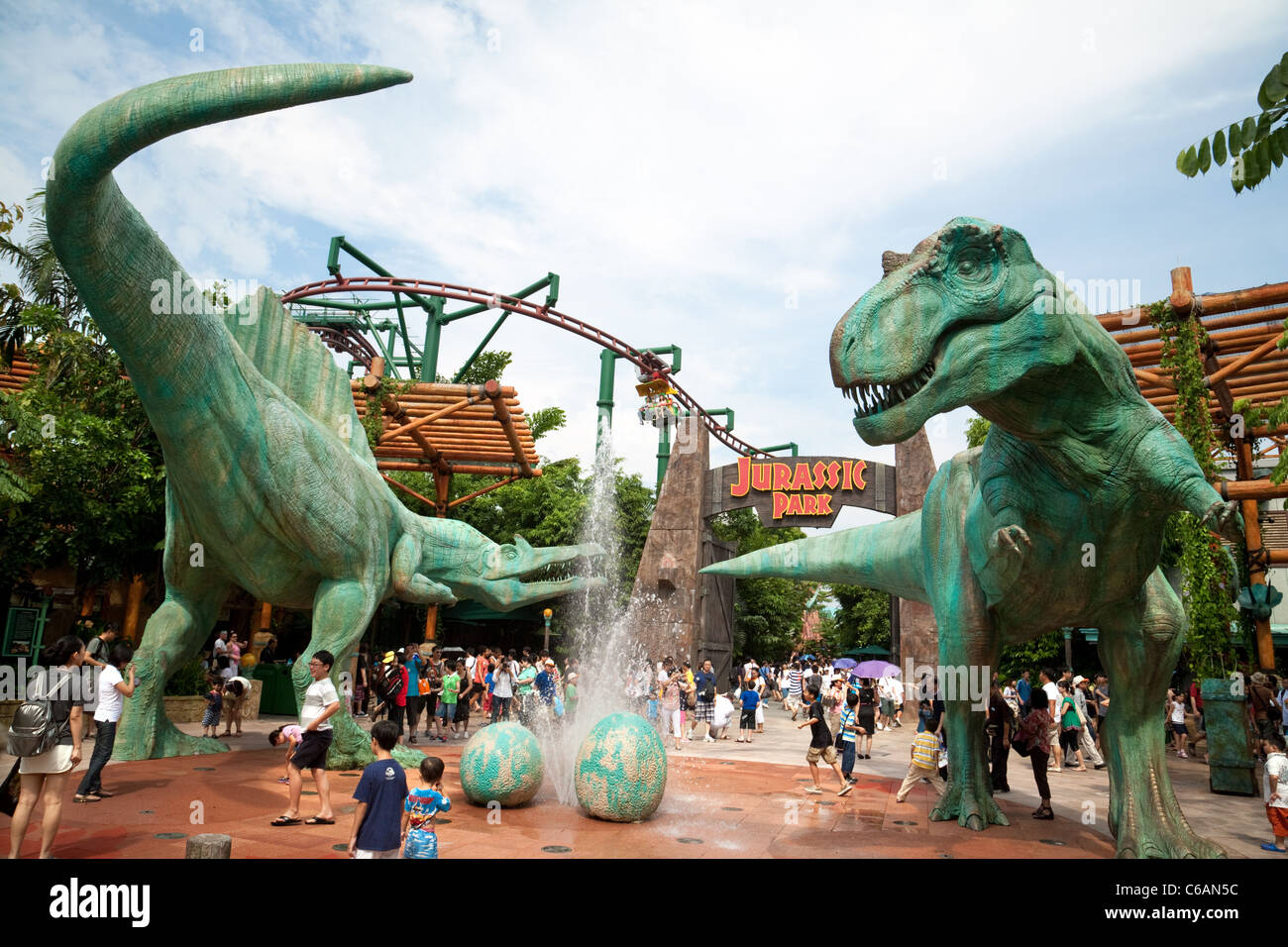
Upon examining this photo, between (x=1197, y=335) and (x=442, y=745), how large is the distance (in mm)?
10945

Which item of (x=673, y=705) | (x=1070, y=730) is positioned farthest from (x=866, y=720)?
(x=673, y=705)

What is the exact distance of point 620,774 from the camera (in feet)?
19.8

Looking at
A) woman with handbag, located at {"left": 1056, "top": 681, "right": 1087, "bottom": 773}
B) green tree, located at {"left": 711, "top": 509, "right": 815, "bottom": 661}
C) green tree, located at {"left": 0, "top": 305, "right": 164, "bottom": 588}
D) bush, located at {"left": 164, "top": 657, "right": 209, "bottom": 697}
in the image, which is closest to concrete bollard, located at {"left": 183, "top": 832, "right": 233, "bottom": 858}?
bush, located at {"left": 164, "top": 657, "right": 209, "bottom": 697}

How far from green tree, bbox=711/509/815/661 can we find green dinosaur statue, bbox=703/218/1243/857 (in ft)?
82.0

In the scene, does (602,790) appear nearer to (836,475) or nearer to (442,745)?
(442,745)

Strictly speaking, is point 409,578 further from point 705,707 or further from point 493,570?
point 705,707

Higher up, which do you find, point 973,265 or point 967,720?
point 973,265

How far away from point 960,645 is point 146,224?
20.1ft

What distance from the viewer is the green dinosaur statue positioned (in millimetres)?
4062

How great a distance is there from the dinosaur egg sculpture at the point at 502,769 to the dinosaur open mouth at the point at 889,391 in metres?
3.93

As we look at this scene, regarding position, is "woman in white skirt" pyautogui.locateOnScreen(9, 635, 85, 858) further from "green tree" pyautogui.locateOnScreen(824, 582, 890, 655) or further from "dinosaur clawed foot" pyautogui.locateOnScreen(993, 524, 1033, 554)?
"green tree" pyautogui.locateOnScreen(824, 582, 890, 655)
